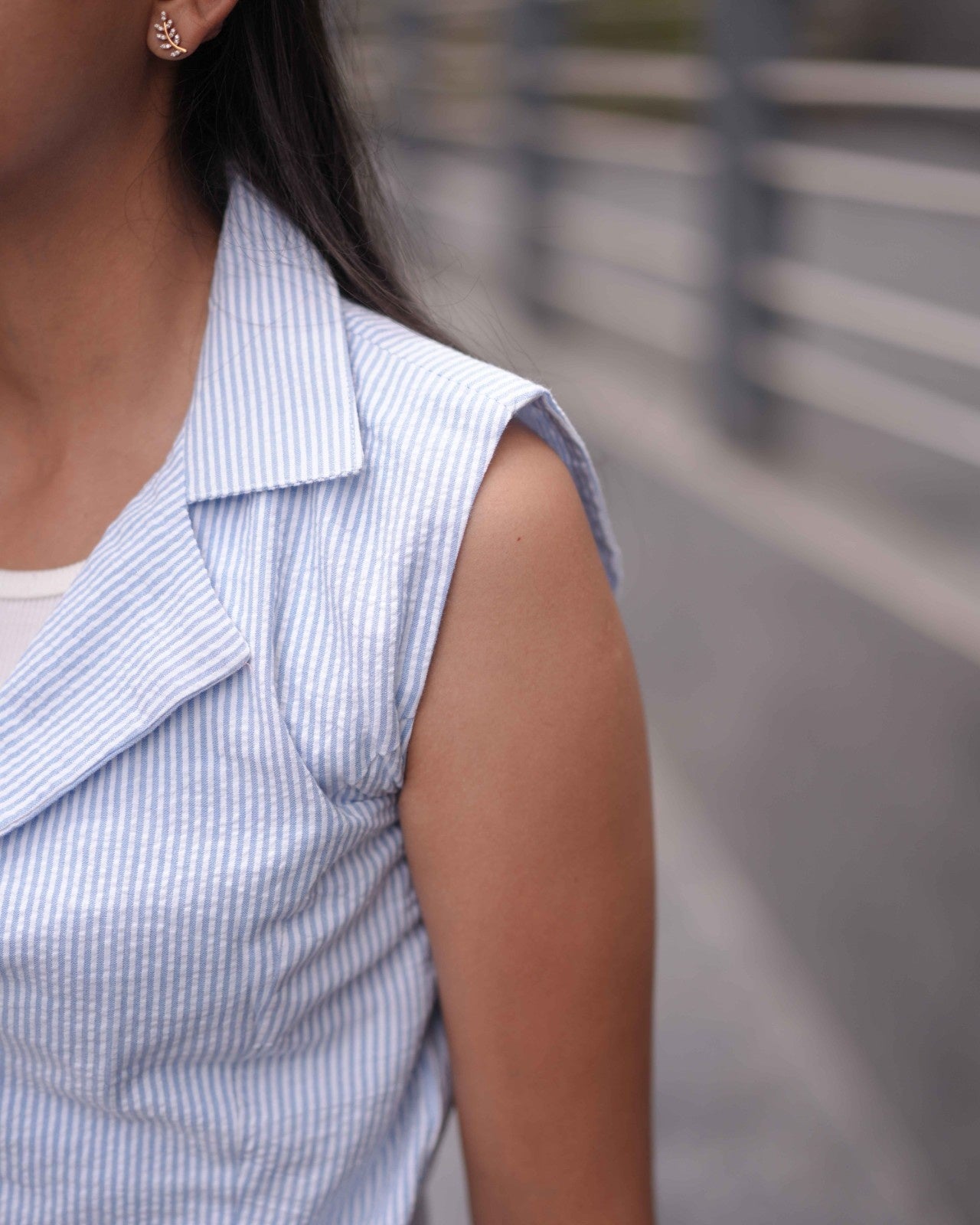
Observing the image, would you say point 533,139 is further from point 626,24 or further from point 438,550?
point 438,550

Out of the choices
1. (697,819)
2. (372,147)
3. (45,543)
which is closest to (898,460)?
(697,819)

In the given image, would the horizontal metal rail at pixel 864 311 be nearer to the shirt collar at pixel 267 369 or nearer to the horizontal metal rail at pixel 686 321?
the horizontal metal rail at pixel 686 321

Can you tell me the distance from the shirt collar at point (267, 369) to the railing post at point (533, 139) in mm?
3411

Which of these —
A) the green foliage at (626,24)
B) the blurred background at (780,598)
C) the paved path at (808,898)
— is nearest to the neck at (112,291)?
the blurred background at (780,598)

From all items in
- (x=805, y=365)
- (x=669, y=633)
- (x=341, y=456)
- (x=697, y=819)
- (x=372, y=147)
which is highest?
(x=372, y=147)

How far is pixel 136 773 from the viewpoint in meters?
0.84

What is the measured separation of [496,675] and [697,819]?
1975 millimetres

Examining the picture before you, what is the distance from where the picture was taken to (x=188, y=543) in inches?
34.6

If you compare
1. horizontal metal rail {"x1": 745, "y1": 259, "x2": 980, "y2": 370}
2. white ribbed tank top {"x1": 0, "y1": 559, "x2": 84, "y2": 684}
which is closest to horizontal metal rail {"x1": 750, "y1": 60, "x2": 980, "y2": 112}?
horizontal metal rail {"x1": 745, "y1": 259, "x2": 980, "y2": 370}

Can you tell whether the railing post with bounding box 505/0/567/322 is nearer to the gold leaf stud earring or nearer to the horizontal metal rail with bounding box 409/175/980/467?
the horizontal metal rail with bounding box 409/175/980/467

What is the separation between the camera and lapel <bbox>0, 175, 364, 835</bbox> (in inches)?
32.7

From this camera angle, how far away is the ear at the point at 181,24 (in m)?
0.91

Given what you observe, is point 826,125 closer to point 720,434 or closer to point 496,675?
point 720,434

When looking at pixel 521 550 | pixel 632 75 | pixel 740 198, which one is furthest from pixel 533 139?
pixel 521 550
